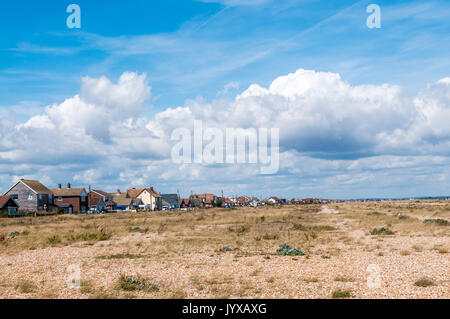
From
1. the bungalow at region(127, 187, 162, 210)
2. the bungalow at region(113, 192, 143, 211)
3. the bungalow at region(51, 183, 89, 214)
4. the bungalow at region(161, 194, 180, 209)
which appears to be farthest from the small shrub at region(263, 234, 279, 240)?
the bungalow at region(161, 194, 180, 209)

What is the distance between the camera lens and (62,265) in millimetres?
19438

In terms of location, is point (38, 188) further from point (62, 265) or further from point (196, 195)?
point (196, 195)

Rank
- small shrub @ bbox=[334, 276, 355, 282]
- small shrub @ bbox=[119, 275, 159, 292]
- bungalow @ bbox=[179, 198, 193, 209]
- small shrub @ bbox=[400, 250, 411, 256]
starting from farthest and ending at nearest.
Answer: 1. bungalow @ bbox=[179, 198, 193, 209]
2. small shrub @ bbox=[400, 250, 411, 256]
3. small shrub @ bbox=[334, 276, 355, 282]
4. small shrub @ bbox=[119, 275, 159, 292]

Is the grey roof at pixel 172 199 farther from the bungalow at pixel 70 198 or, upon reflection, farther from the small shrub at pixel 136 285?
the small shrub at pixel 136 285

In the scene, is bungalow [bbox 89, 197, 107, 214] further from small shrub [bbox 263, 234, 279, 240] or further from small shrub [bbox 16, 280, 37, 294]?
small shrub [bbox 16, 280, 37, 294]

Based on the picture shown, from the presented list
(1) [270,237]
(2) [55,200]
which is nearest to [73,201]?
(2) [55,200]

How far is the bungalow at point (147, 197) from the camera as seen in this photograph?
14138 cm

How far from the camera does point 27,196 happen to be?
89.2 meters

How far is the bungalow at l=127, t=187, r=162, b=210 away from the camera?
141m

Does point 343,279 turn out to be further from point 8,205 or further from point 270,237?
point 8,205

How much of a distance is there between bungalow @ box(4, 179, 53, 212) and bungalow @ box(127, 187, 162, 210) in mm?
50305

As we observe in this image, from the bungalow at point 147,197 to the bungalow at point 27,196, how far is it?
50.3 meters
